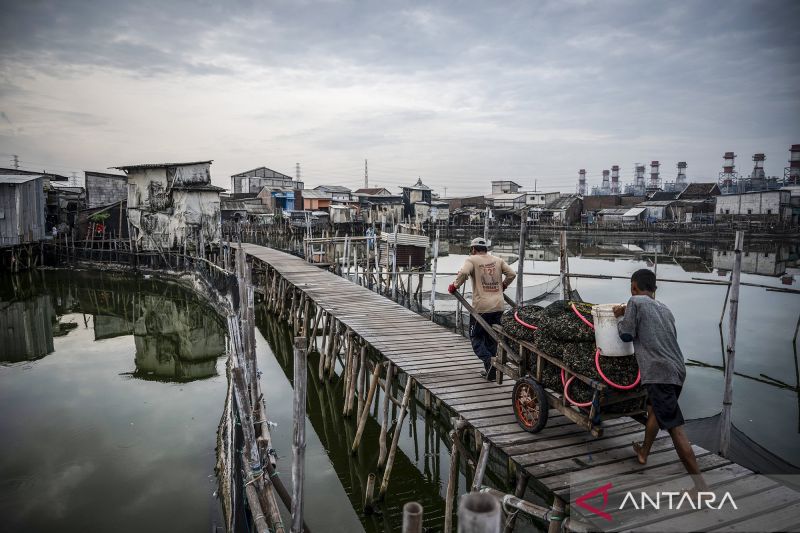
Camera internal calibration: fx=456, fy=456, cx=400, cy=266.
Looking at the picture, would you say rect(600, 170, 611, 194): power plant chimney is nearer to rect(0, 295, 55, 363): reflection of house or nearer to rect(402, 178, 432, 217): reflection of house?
rect(402, 178, 432, 217): reflection of house

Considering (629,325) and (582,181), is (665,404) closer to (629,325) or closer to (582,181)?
(629,325)

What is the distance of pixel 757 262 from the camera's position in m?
28.2

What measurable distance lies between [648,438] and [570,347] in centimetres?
100

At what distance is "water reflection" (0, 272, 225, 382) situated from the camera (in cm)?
1330

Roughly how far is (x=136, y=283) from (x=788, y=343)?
28145mm

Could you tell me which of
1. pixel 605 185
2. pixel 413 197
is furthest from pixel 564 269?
pixel 605 185

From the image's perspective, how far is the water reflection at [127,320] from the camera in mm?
13297

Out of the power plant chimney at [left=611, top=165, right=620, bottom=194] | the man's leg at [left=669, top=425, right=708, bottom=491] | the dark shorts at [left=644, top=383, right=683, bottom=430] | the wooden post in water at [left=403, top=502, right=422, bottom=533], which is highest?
the power plant chimney at [left=611, top=165, right=620, bottom=194]

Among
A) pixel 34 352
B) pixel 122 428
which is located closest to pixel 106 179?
pixel 34 352

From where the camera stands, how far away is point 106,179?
34.8 meters

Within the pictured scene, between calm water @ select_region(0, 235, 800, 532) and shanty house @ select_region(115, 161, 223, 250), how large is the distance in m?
11.4

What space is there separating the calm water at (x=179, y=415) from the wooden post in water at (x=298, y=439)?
2.83 meters

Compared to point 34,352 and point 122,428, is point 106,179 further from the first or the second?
point 122,428

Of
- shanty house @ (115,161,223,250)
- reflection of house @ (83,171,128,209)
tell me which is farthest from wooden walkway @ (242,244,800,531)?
reflection of house @ (83,171,128,209)
